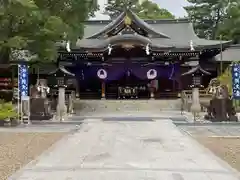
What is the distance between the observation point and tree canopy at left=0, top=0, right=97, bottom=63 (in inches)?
673

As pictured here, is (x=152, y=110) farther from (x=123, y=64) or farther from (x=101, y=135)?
(x=101, y=135)

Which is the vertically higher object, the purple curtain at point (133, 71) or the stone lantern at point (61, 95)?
the purple curtain at point (133, 71)

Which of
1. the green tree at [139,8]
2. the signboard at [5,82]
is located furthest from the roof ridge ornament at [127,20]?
the green tree at [139,8]

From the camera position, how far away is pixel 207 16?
4722 cm

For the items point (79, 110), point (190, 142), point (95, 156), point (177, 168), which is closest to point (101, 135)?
point (190, 142)

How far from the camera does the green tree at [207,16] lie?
153 feet

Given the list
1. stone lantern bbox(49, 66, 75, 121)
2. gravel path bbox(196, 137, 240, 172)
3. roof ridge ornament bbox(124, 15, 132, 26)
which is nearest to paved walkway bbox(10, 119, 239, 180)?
gravel path bbox(196, 137, 240, 172)

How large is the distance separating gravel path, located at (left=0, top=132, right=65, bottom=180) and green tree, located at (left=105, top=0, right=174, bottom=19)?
139 ft

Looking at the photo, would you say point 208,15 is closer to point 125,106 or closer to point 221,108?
point 125,106

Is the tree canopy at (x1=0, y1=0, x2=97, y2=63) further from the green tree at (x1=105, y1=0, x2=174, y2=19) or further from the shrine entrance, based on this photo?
the green tree at (x1=105, y1=0, x2=174, y2=19)

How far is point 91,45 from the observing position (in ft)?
95.5

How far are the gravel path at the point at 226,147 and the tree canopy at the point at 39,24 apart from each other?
361 inches

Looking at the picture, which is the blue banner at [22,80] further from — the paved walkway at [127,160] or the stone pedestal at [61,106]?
the paved walkway at [127,160]

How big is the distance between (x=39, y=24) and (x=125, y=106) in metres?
8.32
